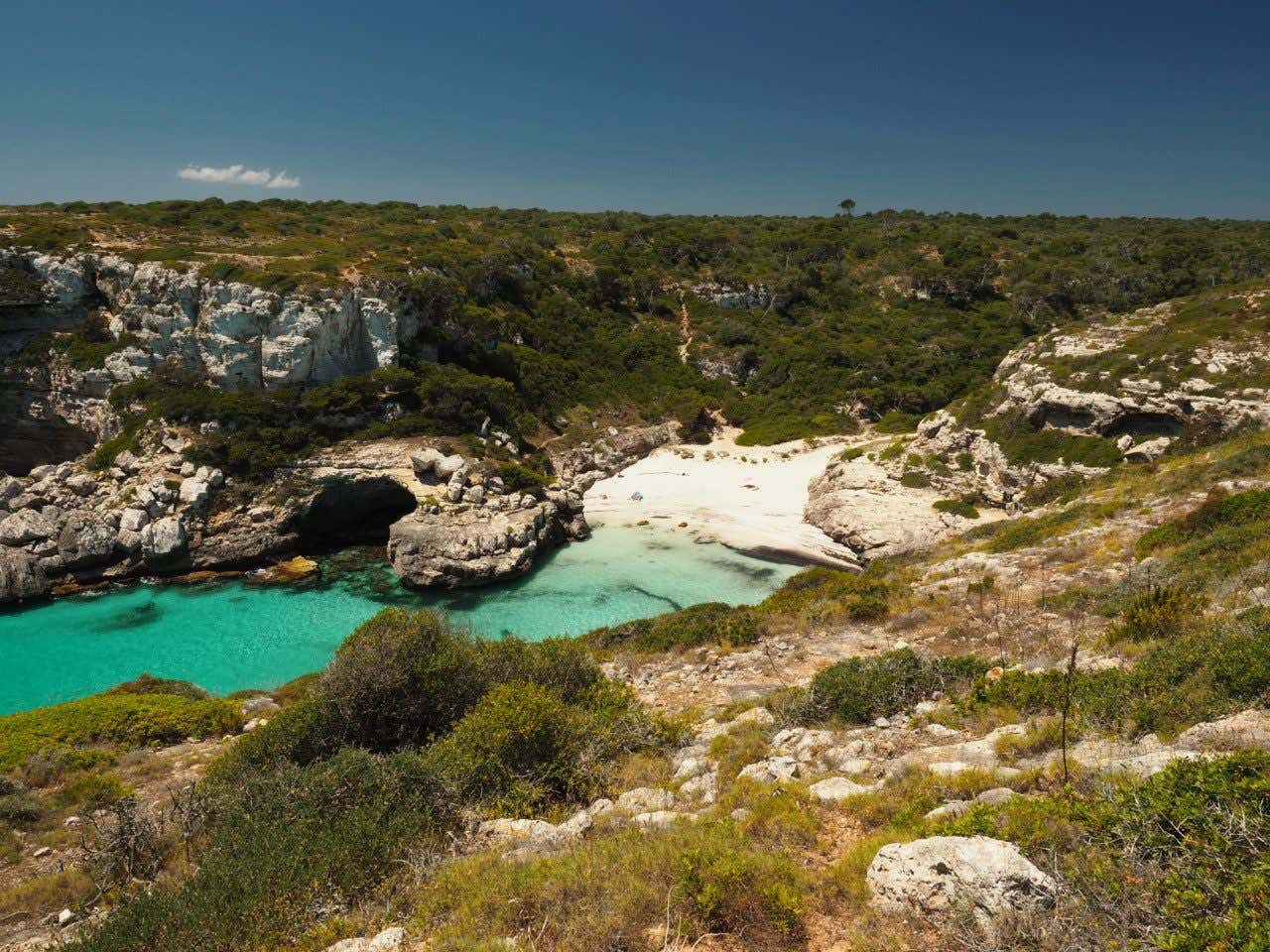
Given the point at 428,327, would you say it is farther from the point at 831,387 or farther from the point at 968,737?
the point at 968,737

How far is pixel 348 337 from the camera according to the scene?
109 feet

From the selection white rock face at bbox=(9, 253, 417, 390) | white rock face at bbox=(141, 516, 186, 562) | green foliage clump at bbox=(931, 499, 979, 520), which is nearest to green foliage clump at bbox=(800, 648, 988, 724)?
green foliage clump at bbox=(931, 499, 979, 520)

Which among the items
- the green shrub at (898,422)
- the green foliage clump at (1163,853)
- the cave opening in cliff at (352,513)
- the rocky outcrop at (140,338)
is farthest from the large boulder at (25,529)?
the green shrub at (898,422)

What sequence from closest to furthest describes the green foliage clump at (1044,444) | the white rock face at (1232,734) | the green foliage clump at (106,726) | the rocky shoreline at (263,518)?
the white rock face at (1232,734), the green foliage clump at (106,726), the rocky shoreline at (263,518), the green foliage clump at (1044,444)

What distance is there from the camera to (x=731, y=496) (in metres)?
34.6

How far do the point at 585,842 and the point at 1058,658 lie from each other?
7668 mm

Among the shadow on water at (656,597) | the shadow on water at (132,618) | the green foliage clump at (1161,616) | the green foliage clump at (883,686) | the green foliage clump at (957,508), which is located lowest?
the shadow on water at (132,618)

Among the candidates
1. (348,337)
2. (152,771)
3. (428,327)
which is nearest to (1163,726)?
(152,771)

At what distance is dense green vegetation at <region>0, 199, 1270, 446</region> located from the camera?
38906 mm

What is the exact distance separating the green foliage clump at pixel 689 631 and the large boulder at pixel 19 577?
24845 mm

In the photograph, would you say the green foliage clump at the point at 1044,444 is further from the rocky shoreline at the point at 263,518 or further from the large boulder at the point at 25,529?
the large boulder at the point at 25,529

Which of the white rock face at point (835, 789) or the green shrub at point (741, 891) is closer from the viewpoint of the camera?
the green shrub at point (741, 891)

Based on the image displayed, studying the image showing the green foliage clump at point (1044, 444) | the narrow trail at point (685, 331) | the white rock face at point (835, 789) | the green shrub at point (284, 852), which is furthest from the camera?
the narrow trail at point (685, 331)

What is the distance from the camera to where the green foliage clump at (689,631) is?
14188 mm
